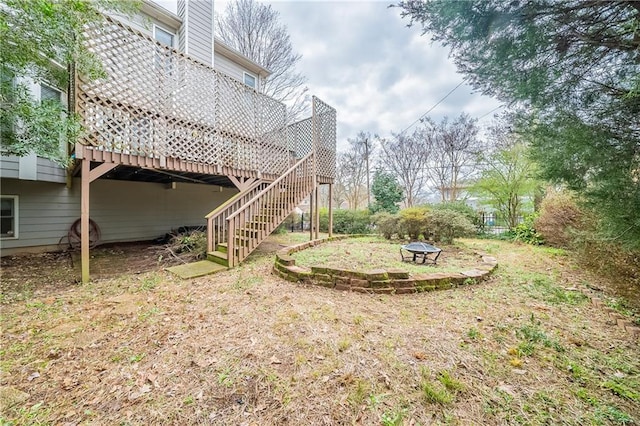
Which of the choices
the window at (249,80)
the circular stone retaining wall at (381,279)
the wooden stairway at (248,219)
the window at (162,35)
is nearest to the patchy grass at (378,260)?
the circular stone retaining wall at (381,279)

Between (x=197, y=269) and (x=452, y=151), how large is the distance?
14.4 metres

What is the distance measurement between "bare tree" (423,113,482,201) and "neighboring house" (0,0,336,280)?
363 inches

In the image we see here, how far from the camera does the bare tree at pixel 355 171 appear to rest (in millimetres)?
17734

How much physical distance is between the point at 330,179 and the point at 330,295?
507 cm

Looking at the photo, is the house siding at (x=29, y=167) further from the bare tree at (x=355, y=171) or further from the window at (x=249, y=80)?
the bare tree at (x=355, y=171)

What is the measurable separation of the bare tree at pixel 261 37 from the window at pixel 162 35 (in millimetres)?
5916

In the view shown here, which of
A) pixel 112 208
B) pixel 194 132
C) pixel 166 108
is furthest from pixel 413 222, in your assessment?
pixel 112 208

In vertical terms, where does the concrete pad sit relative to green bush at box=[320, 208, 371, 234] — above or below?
below

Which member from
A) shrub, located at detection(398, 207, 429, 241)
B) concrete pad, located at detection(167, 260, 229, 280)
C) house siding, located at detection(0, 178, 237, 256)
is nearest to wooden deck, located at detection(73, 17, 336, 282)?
concrete pad, located at detection(167, 260, 229, 280)

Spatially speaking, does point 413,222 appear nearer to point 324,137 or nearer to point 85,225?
point 324,137

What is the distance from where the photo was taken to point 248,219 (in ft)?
18.3

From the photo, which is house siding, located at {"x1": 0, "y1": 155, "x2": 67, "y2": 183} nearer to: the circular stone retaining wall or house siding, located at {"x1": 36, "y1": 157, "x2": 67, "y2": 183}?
house siding, located at {"x1": 36, "y1": 157, "x2": 67, "y2": 183}

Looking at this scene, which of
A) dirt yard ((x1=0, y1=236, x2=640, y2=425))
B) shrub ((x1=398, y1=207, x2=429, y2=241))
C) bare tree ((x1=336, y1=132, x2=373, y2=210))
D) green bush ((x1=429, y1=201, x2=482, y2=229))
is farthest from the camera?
bare tree ((x1=336, y1=132, x2=373, y2=210))

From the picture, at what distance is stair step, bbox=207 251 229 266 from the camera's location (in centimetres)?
487
